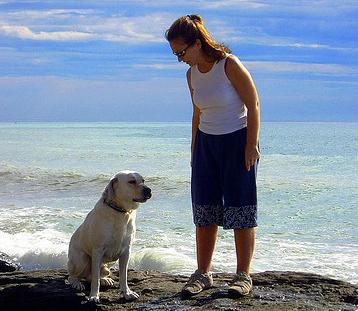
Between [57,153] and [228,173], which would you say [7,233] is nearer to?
[228,173]

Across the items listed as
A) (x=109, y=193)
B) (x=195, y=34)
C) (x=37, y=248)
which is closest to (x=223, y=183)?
(x=109, y=193)

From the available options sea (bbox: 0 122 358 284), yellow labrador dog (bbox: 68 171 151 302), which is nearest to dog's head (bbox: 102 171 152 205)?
yellow labrador dog (bbox: 68 171 151 302)

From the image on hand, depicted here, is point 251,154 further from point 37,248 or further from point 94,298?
point 37,248

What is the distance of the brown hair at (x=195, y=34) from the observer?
557 cm

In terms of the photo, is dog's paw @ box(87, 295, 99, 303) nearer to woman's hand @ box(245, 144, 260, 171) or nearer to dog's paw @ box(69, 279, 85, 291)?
dog's paw @ box(69, 279, 85, 291)

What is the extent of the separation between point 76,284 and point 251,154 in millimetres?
1728

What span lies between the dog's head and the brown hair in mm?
1116

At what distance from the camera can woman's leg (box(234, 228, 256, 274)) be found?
5859 mm

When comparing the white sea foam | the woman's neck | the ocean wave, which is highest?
the woman's neck

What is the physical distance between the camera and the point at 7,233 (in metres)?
13.0

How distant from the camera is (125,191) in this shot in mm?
5840

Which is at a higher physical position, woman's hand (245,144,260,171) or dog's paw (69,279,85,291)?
woman's hand (245,144,260,171)

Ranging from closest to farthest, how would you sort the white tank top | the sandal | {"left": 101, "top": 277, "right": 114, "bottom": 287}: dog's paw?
the white tank top → the sandal → {"left": 101, "top": 277, "right": 114, "bottom": 287}: dog's paw

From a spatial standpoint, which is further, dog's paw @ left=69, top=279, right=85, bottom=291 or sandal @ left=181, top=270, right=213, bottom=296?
dog's paw @ left=69, top=279, right=85, bottom=291
